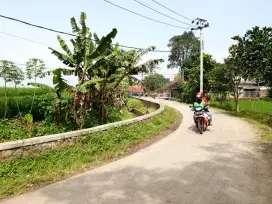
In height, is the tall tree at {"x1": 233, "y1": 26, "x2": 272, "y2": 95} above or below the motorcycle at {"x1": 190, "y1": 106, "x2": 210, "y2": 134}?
above

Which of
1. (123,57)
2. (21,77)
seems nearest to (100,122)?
(123,57)

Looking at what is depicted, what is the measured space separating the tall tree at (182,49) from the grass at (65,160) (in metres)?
57.0

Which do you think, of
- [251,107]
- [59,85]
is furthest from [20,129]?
[251,107]

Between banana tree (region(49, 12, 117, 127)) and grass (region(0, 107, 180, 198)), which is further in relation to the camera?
banana tree (region(49, 12, 117, 127))

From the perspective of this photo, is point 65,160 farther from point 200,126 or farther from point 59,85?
point 200,126

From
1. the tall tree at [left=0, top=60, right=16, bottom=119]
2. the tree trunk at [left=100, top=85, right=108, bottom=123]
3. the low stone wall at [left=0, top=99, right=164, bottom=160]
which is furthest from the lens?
the tall tree at [left=0, top=60, right=16, bottom=119]

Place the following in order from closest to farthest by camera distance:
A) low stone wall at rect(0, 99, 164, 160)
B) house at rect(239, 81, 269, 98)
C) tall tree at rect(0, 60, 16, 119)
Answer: low stone wall at rect(0, 99, 164, 160) < tall tree at rect(0, 60, 16, 119) < house at rect(239, 81, 269, 98)

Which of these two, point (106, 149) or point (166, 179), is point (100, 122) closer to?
point (106, 149)

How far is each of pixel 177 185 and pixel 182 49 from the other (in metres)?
65.0

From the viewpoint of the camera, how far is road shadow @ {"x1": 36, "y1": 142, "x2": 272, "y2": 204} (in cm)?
434

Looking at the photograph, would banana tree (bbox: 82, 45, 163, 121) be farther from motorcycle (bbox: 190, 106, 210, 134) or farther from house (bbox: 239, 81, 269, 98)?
house (bbox: 239, 81, 269, 98)

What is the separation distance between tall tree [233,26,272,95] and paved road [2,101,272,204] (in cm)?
840

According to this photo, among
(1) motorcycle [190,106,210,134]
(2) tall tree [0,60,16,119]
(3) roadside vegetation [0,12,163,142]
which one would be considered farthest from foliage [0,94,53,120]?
(2) tall tree [0,60,16,119]

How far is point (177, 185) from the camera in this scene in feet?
16.2
